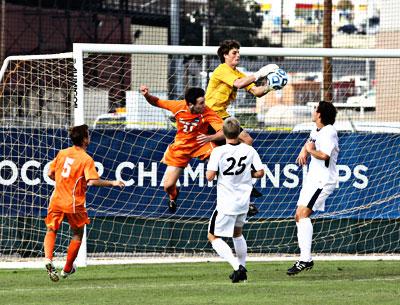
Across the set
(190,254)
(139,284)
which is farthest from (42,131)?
(139,284)

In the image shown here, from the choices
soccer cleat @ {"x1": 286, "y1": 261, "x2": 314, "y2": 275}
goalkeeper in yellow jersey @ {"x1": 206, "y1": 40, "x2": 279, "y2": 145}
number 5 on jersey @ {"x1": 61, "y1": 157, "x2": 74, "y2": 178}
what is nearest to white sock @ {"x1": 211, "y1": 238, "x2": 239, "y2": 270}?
soccer cleat @ {"x1": 286, "y1": 261, "x2": 314, "y2": 275}

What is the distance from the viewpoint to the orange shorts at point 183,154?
14508 millimetres

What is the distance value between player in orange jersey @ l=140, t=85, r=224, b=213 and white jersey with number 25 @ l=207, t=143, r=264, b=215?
67.9 inches

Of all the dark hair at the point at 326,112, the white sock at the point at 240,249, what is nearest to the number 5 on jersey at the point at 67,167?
the white sock at the point at 240,249

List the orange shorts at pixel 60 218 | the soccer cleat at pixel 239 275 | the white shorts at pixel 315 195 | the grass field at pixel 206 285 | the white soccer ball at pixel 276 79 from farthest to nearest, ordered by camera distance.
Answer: the white soccer ball at pixel 276 79 < the white shorts at pixel 315 195 < the orange shorts at pixel 60 218 < the soccer cleat at pixel 239 275 < the grass field at pixel 206 285

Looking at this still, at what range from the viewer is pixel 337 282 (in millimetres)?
12492

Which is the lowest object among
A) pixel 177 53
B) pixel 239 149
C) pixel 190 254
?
pixel 190 254

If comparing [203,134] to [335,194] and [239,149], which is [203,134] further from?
[335,194]

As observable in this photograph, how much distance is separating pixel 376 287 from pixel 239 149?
6.89 feet

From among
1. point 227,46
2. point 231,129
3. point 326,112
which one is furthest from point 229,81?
point 231,129

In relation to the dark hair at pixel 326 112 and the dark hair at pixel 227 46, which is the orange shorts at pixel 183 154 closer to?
the dark hair at pixel 227 46

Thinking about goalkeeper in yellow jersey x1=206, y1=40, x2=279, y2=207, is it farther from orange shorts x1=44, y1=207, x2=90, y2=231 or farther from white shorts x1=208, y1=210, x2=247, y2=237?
Answer: orange shorts x1=44, y1=207, x2=90, y2=231

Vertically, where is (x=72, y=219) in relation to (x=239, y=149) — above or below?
below

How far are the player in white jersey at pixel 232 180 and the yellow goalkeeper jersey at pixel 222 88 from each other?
6.06 ft
